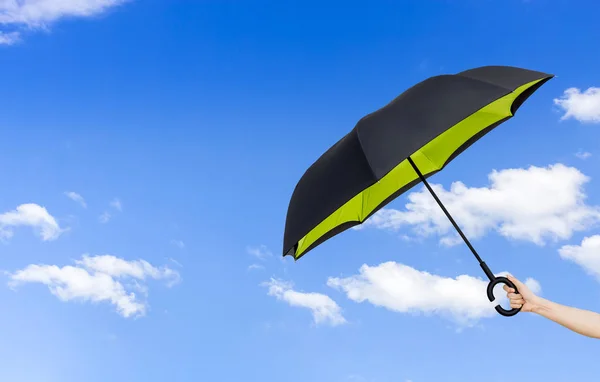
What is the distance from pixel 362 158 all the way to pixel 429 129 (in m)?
0.36

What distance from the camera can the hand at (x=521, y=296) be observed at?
2.88 m

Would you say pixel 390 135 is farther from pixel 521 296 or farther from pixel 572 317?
pixel 572 317

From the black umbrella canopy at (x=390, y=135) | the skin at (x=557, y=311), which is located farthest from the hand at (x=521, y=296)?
the black umbrella canopy at (x=390, y=135)

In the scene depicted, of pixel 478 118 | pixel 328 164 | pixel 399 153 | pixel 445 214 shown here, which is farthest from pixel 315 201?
pixel 478 118

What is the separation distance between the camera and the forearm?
273 cm

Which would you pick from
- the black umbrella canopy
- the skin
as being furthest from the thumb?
the black umbrella canopy

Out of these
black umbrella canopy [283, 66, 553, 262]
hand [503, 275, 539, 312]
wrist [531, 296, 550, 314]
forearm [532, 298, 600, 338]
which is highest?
black umbrella canopy [283, 66, 553, 262]

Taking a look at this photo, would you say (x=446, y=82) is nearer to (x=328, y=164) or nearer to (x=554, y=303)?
(x=328, y=164)

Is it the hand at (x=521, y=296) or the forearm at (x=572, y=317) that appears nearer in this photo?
the forearm at (x=572, y=317)

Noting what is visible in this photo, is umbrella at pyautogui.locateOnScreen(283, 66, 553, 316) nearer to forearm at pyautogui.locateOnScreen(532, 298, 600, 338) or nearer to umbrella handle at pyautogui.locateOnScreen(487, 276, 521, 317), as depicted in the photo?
umbrella handle at pyautogui.locateOnScreen(487, 276, 521, 317)

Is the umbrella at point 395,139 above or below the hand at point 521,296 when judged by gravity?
above

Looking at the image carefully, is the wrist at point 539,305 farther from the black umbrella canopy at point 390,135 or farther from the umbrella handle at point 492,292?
the black umbrella canopy at point 390,135

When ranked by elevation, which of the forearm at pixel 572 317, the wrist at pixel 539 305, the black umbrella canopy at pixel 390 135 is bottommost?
the forearm at pixel 572 317

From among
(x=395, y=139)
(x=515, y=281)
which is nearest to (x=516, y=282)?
(x=515, y=281)
